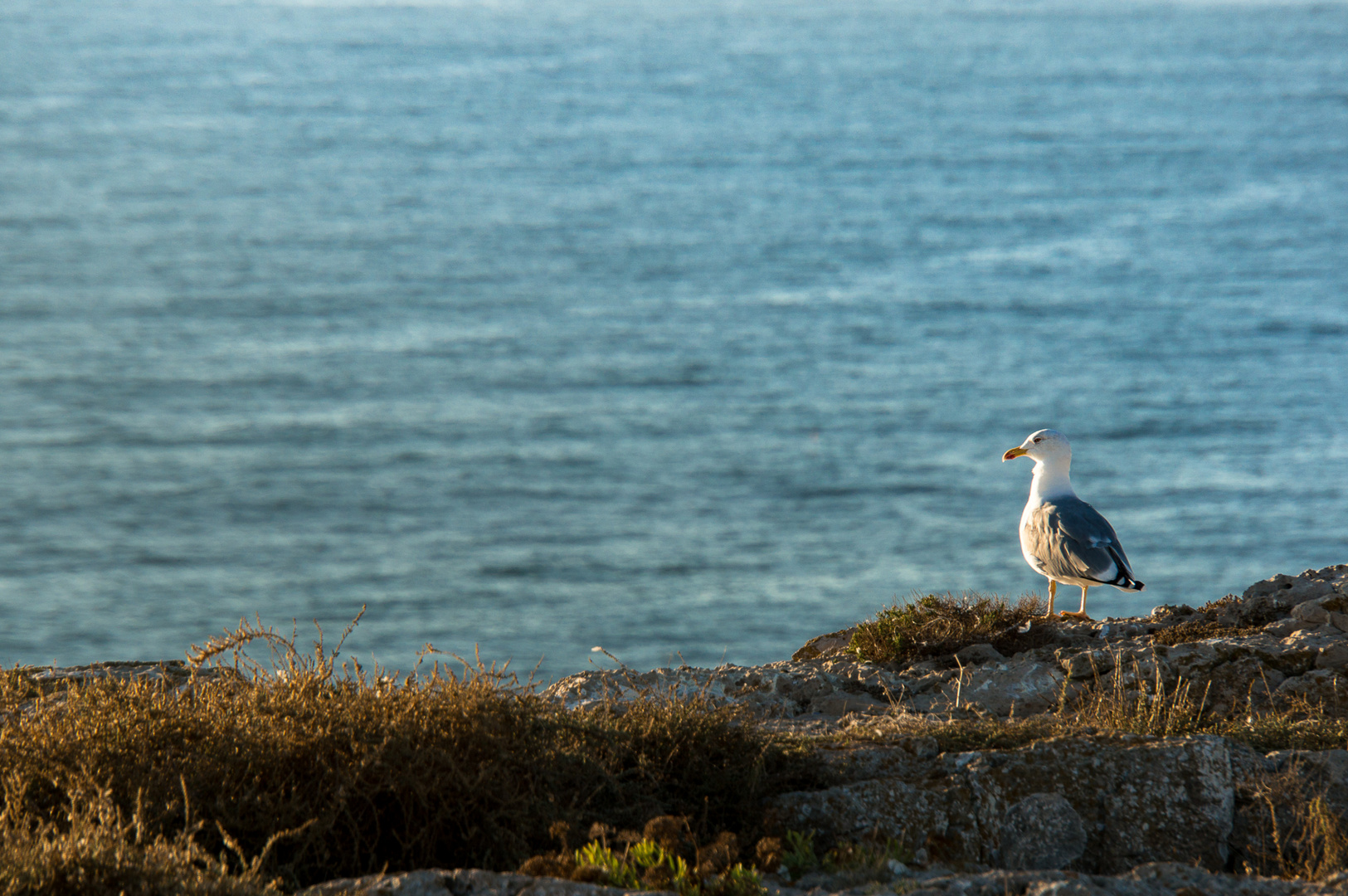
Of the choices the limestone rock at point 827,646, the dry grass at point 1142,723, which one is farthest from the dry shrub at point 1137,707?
the limestone rock at point 827,646

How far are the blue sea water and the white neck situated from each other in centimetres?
332

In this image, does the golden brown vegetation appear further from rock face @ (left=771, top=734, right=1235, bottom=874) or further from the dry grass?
rock face @ (left=771, top=734, right=1235, bottom=874)

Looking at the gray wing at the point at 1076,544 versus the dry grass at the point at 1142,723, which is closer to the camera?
the dry grass at the point at 1142,723

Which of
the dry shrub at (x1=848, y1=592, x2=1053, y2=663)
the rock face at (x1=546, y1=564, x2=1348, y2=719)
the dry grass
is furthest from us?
the dry shrub at (x1=848, y1=592, x2=1053, y2=663)

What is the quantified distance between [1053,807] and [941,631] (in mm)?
2838

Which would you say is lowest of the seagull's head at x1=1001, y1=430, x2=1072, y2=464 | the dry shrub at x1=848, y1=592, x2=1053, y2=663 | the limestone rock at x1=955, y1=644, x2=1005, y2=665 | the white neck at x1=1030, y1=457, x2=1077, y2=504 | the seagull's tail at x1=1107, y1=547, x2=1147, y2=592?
the limestone rock at x1=955, y1=644, x2=1005, y2=665

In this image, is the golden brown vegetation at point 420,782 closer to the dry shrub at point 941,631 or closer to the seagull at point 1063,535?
the dry shrub at point 941,631

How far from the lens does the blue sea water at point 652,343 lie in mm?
25891

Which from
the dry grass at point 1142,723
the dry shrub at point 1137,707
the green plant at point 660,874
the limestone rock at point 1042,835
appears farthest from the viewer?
the dry shrub at point 1137,707

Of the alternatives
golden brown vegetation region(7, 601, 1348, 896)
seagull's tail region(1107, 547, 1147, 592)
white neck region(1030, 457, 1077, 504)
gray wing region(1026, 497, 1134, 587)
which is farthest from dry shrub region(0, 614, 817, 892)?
white neck region(1030, 457, 1077, 504)

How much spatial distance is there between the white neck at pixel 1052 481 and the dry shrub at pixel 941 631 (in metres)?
1.29

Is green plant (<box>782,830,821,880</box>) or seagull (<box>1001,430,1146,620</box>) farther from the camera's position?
seagull (<box>1001,430,1146,620</box>)

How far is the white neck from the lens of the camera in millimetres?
8609

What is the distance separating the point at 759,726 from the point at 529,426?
2864 cm
